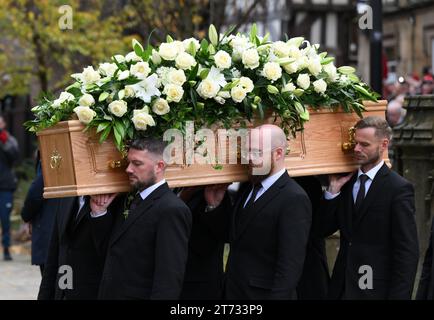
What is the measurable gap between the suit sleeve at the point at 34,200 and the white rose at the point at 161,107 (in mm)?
3805

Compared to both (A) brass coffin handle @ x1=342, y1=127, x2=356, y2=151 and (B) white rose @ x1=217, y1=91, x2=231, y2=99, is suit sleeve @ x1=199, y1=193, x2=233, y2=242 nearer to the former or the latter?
(B) white rose @ x1=217, y1=91, x2=231, y2=99

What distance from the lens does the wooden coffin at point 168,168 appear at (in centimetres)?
713

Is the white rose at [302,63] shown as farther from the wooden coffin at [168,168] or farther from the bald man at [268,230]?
the bald man at [268,230]

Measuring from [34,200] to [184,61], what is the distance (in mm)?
4137

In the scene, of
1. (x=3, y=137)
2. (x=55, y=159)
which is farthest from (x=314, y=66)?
(x=3, y=137)

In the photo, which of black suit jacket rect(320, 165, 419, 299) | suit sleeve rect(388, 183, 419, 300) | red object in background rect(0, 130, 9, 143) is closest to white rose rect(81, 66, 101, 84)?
black suit jacket rect(320, 165, 419, 299)

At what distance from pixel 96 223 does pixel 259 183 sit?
1.17 m

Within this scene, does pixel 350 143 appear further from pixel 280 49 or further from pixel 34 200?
pixel 34 200

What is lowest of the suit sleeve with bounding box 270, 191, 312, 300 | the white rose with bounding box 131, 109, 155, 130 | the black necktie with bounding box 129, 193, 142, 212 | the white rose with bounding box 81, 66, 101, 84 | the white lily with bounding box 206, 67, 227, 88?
the suit sleeve with bounding box 270, 191, 312, 300

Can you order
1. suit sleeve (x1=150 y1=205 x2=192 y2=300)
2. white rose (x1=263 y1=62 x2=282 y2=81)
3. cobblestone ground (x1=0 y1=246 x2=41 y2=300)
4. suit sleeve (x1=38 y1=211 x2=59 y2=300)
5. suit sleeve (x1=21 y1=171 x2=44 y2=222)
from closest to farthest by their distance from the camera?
suit sleeve (x1=150 y1=205 x2=192 y2=300)
white rose (x1=263 y1=62 x2=282 y2=81)
suit sleeve (x1=38 y1=211 x2=59 y2=300)
suit sleeve (x1=21 y1=171 x2=44 y2=222)
cobblestone ground (x1=0 y1=246 x2=41 y2=300)

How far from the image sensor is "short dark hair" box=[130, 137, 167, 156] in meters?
6.92

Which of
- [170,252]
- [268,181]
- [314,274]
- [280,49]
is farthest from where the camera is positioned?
[314,274]

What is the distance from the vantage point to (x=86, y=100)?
7.07m

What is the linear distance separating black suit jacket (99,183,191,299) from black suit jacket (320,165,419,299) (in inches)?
51.4
